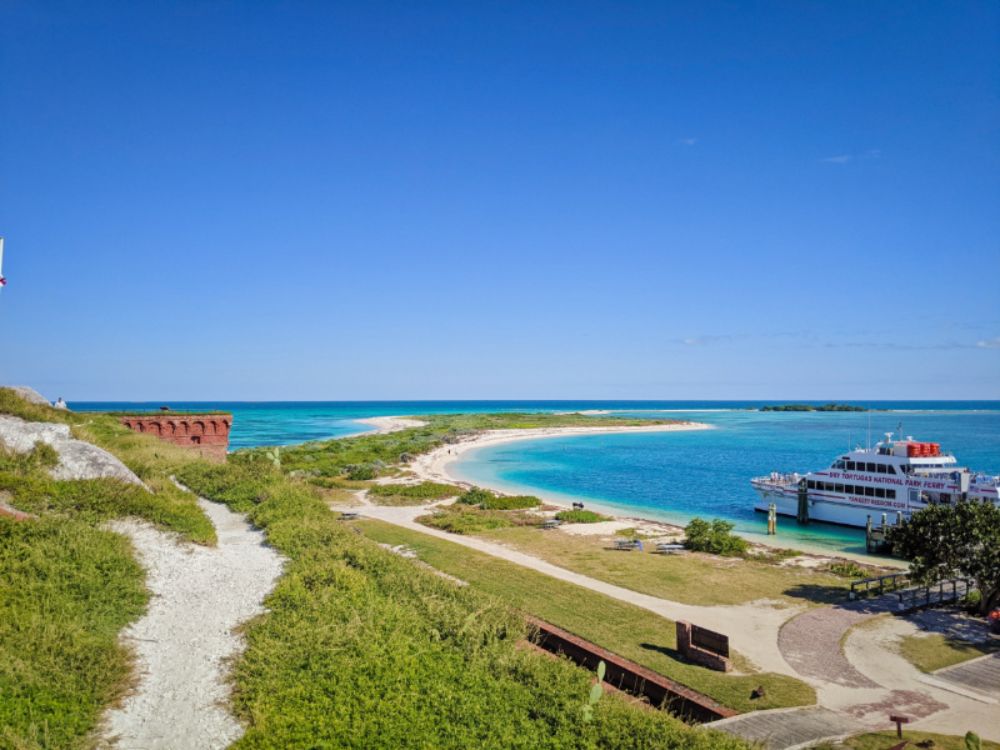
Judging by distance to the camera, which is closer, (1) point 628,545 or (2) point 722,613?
(2) point 722,613

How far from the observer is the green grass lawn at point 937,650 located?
18.2 metres

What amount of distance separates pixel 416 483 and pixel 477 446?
53182mm

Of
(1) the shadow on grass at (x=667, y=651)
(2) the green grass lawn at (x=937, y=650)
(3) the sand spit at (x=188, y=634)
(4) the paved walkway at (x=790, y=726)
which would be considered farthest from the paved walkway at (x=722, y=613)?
(3) the sand spit at (x=188, y=634)

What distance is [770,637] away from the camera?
20234mm

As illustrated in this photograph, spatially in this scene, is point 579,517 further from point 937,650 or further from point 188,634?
point 188,634

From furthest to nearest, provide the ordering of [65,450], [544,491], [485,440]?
[485,440] < [544,491] < [65,450]

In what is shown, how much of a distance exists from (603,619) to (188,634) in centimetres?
1254

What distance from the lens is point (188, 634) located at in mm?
16203

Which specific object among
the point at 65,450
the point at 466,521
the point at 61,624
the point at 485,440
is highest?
the point at 65,450

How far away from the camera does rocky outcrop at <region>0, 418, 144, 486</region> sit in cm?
2678

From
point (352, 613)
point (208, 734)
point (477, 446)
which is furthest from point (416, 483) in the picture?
point (477, 446)

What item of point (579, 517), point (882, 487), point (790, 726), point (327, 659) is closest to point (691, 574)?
point (579, 517)

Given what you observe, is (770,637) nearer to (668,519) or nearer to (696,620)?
(696,620)

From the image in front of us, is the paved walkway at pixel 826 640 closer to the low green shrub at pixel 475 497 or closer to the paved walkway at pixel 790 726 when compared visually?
the paved walkway at pixel 790 726
